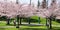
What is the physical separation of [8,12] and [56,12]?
7665 millimetres

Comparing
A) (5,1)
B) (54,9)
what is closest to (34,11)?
(5,1)

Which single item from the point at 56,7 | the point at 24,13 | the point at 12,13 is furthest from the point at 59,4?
the point at 12,13

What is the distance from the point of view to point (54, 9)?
25.4 meters

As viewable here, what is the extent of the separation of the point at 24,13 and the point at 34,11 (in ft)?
17.8

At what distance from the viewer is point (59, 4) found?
26859 millimetres

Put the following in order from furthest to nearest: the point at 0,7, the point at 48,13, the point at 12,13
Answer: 1. the point at 0,7
2. the point at 12,13
3. the point at 48,13

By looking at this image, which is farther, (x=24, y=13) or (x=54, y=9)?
(x=24, y=13)

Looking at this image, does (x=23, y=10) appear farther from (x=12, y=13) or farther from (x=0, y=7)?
(x=0, y=7)

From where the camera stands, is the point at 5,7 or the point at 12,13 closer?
the point at 12,13

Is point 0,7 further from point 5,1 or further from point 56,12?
point 56,12

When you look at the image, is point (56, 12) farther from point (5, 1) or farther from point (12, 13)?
point (5, 1)

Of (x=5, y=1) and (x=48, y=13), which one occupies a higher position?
(x=5, y=1)

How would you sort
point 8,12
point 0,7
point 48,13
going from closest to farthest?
point 48,13 → point 8,12 → point 0,7

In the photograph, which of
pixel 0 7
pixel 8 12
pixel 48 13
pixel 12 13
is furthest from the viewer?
pixel 0 7
